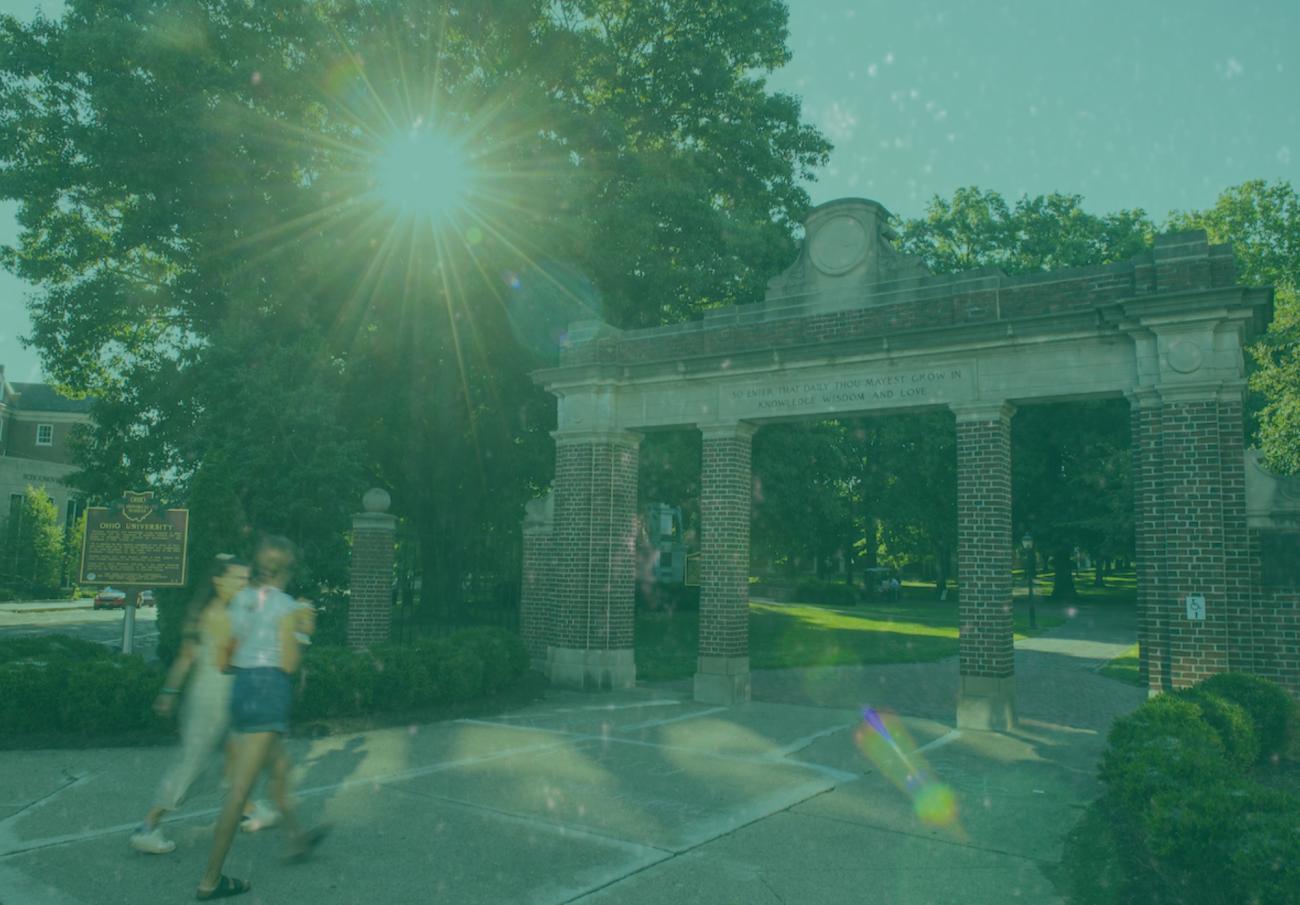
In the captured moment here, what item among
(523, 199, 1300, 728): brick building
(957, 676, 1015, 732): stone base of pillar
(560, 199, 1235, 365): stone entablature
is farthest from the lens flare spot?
(560, 199, 1235, 365): stone entablature

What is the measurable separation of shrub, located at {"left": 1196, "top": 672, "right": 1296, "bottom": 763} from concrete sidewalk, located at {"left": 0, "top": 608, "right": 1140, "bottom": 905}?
1605 mm

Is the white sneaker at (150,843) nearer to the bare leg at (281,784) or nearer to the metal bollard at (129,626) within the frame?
the bare leg at (281,784)

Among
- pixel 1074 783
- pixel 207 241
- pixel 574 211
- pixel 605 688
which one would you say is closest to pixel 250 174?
pixel 207 241

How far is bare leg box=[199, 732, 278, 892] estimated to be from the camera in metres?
5.01

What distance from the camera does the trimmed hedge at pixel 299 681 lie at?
9.28 m

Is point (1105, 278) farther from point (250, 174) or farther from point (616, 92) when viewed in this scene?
point (250, 174)

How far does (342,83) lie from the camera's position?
1875 centimetres

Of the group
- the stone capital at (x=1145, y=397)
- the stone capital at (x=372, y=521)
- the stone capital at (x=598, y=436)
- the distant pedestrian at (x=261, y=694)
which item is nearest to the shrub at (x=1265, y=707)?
the stone capital at (x=1145, y=397)

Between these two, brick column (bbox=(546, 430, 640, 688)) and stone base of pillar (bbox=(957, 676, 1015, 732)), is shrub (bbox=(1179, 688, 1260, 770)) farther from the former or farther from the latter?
brick column (bbox=(546, 430, 640, 688))

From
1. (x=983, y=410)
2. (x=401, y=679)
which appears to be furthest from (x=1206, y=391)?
(x=401, y=679)

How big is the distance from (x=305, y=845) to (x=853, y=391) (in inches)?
363

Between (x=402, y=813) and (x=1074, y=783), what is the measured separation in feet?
20.1

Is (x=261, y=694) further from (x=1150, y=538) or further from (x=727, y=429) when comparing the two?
(x=1150, y=538)

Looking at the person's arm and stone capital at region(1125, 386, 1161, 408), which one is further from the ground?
stone capital at region(1125, 386, 1161, 408)
